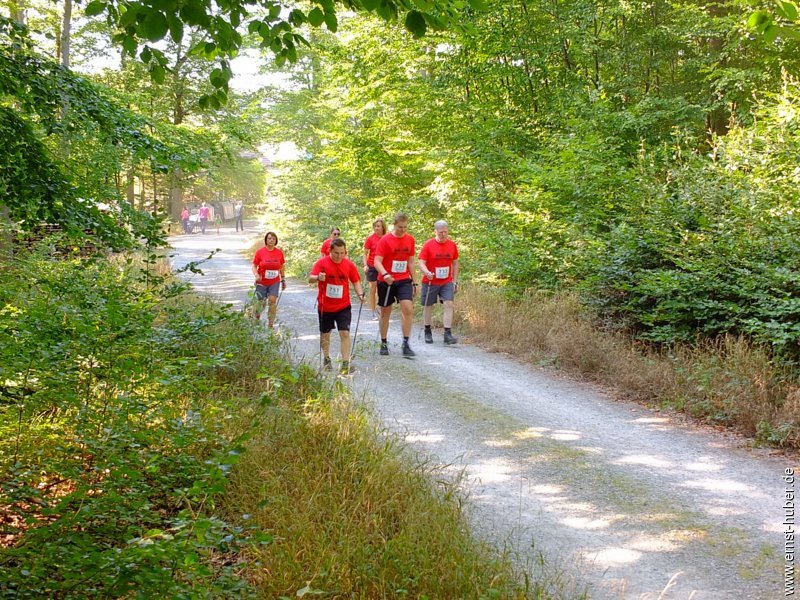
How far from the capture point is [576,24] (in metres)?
14.7

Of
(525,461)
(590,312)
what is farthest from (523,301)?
(525,461)

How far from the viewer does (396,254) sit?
10.2m

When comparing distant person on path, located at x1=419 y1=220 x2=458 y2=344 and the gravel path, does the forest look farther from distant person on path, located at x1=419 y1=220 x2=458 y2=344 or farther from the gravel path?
distant person on path, located at x1=419 y1=220 x2=458 y2=344

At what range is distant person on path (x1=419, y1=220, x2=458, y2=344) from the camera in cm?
1083

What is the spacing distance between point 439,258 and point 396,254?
0.98 meters

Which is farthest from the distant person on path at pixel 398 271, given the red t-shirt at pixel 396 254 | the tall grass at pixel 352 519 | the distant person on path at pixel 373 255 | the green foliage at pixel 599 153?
the tall grass at pixel 352 519

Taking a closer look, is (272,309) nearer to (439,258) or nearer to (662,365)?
(439,258)

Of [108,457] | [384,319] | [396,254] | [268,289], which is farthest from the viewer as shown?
[268,289]

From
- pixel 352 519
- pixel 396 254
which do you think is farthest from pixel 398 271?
pixel 352 519

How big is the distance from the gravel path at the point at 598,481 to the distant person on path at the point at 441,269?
2235 millimetres

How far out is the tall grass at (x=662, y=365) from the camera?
6.21 metres

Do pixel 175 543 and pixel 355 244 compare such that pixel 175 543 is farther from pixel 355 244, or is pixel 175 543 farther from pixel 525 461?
pixel 355 244

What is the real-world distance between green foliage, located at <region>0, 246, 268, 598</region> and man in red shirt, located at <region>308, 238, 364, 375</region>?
207 cm

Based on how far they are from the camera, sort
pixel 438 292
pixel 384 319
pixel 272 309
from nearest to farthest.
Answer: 1. pixel 384 319
2. pixel 438 292
3. pixel 272 309
